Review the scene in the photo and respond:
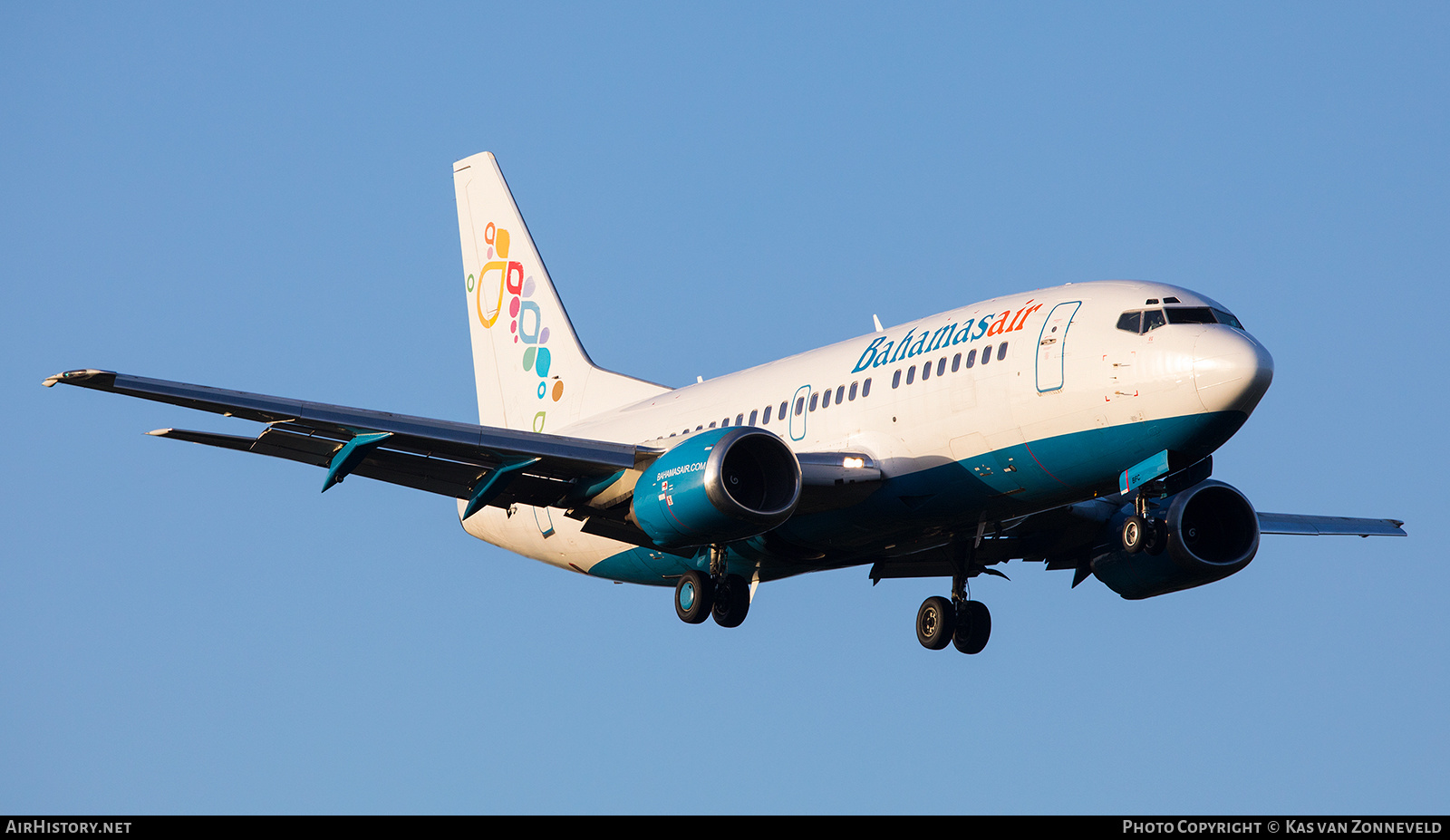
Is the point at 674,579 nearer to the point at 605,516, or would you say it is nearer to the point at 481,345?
the point at 605,516

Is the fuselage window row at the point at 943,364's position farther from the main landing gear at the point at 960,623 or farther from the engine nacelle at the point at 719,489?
the main landing gear at the point at 960,623

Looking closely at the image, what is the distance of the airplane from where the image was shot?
84.7 ft

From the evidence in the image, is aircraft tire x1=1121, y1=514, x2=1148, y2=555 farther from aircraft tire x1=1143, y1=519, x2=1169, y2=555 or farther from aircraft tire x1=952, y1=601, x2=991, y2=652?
aircraft tire x1=952, y1=601, x2=991, y2=652

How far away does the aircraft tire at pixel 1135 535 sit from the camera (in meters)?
25.9

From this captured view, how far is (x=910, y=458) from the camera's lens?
28156 mm

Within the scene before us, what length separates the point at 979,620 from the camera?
32.8 metres

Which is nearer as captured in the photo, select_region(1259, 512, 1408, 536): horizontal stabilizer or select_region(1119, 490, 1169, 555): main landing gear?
select_region(1119, 490, 1169, 555): main landing gear

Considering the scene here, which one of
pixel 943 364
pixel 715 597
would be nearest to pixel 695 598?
pixel 715 597

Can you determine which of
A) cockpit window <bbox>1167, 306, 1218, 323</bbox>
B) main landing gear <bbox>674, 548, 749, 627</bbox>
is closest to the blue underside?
main landing gear <bbox>674, 548, 749, 627</bbox>

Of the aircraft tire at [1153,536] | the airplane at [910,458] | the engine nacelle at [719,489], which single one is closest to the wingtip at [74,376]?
the airplane at [910,458]

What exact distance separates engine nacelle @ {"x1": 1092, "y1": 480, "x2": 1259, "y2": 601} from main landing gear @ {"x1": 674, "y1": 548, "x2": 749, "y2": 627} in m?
7.78
